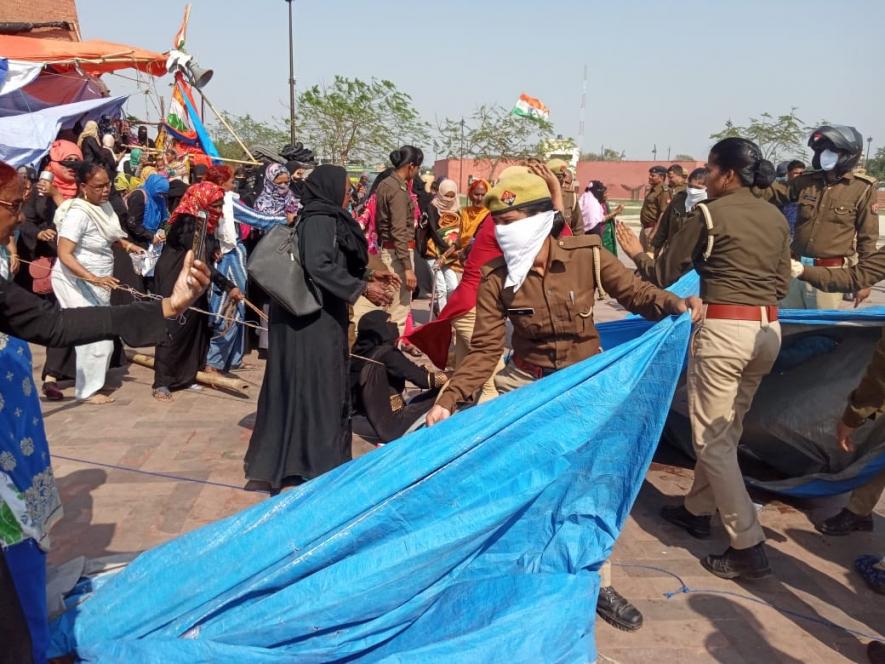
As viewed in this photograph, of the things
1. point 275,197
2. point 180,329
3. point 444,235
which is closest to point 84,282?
point 180,329

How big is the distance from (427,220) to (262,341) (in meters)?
2.34

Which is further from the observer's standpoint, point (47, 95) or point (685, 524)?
point (47, 95)

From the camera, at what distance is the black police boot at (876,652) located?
2812mm

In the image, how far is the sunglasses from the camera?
7.25 feet

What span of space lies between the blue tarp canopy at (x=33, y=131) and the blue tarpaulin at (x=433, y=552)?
9534 mm

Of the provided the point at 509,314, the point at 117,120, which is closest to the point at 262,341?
the point at 509,314

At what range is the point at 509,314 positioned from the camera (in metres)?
3.26

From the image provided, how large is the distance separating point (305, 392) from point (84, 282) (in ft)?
7.86

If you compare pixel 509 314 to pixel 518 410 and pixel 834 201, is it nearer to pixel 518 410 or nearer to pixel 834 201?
pixel 518 410

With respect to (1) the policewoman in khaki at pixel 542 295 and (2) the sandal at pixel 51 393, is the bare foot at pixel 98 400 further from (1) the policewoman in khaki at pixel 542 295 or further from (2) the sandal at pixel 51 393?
(1) the policewoman in khaki at pixel 542 295

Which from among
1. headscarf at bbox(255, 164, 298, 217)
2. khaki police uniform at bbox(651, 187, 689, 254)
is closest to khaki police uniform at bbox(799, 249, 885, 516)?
khaki police uniform at bbox(651, 187, 689, 254)

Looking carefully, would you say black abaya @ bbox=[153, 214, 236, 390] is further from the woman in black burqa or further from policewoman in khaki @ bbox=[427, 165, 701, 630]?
policewoman in khaki @ bbox=[427, 165, 701, 630]

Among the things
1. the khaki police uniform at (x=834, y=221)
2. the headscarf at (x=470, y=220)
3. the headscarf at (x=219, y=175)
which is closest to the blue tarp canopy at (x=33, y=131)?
the headscarf at (x=219, y=175)

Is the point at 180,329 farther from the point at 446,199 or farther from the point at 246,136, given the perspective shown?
the point at 246,136
